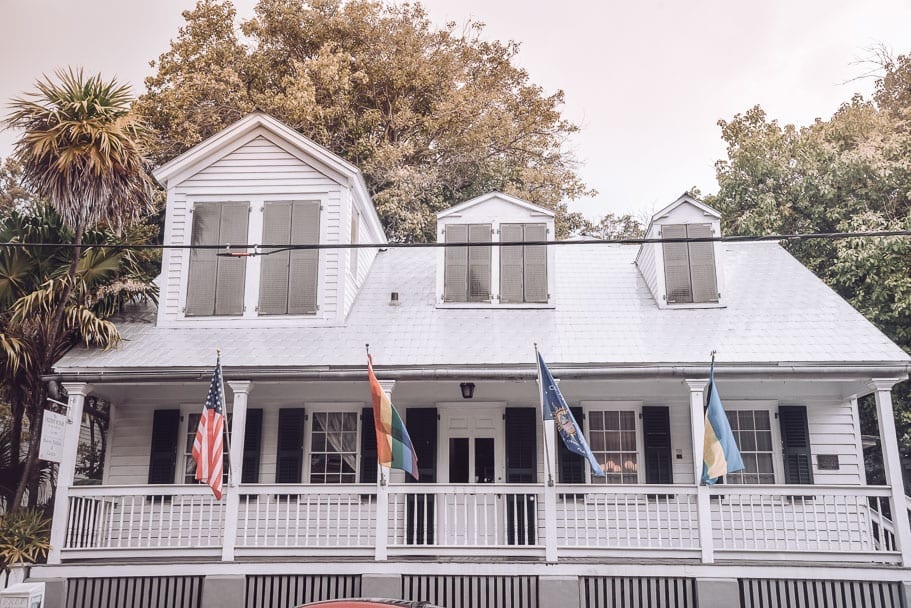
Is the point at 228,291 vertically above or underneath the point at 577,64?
underneath

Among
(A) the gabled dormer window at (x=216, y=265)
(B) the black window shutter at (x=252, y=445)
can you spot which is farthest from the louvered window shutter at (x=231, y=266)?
(B) the black window shutter at (x=252, y=445)

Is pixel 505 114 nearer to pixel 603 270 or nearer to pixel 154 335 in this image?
pixel 603 270

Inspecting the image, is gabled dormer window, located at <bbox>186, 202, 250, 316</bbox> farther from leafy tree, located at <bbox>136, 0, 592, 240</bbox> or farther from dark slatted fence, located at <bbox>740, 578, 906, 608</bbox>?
leafy tree, located at <bbox>136, 0, 592, 240</bbox>

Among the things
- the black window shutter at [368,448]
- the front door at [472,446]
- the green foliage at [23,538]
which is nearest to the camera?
the green foliage at [23,538]

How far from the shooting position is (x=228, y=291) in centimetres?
1298

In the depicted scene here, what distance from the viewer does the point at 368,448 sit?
39.9 ft

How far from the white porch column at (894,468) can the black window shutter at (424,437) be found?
634cm

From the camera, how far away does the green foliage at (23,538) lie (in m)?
10.4

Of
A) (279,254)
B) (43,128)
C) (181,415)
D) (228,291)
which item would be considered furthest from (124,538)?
(43,128)

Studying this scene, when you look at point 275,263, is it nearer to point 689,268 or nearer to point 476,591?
point 476,591

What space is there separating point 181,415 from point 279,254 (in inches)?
121

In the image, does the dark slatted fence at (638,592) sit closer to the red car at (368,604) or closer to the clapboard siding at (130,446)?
the red car at (368,604)

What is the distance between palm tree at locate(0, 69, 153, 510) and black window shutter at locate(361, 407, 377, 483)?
13.2ft

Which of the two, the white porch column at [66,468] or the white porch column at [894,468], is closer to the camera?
→ the white porch column at [894,468]
